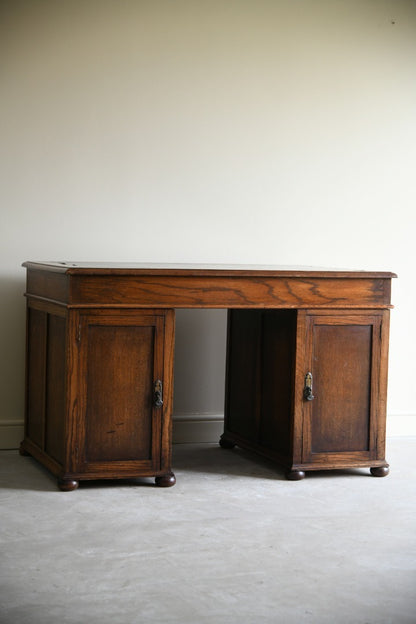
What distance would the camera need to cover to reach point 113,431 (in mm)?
3459

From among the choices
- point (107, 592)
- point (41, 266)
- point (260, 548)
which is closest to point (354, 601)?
point (260, 548)

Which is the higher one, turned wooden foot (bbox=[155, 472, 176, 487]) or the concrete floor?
turned wooden foot (bbox=[155, 472, 176, 487])

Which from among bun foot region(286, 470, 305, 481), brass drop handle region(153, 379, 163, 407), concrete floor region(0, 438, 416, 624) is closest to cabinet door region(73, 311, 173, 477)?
brass drop handle region(153, 379, 163, 407)

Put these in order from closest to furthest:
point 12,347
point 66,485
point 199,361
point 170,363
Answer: point 66,485
point 170,363
point 12,347
point 199,361

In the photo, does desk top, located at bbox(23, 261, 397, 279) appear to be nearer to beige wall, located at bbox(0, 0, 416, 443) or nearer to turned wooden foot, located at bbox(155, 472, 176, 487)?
beige wall, located at bbox(0, 0, 416, 443)

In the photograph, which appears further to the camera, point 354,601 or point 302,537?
point 302,537

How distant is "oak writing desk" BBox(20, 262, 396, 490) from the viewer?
3.41 m

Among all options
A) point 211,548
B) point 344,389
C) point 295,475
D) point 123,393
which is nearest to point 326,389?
point 344,389

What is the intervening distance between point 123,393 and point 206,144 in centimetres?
145

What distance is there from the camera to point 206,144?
170 inches

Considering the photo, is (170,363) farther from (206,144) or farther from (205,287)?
(206,144)

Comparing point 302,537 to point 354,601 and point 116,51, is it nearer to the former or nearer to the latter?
point 354,601

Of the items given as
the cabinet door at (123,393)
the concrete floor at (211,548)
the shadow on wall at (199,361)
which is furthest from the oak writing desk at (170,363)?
the shadow on wall at (199,361)

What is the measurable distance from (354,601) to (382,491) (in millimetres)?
1181
